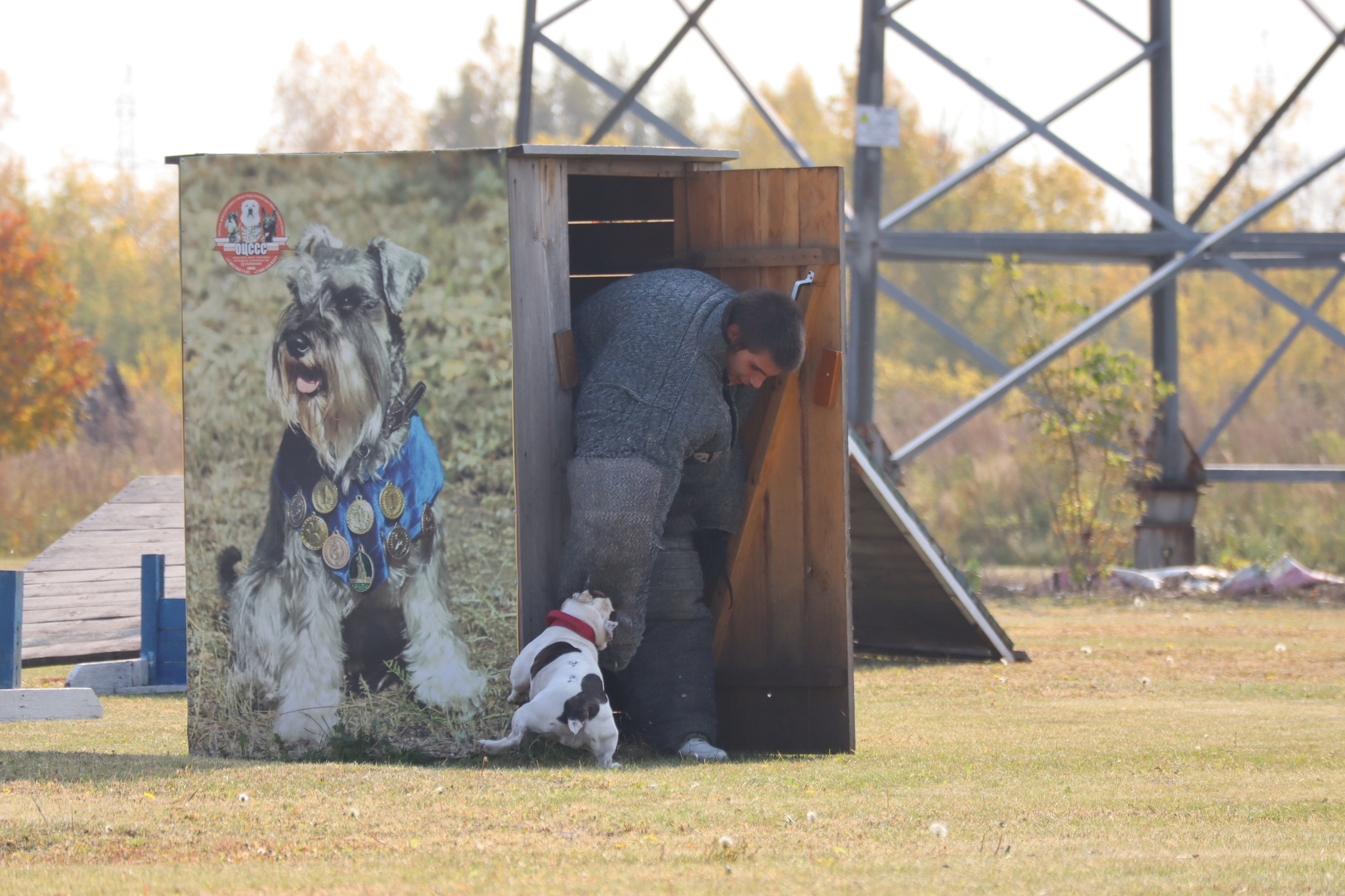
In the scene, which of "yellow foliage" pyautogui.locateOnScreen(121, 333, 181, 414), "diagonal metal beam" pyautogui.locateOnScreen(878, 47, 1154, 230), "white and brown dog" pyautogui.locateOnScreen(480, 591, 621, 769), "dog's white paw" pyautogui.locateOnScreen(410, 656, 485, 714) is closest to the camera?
"white and brown dog" pyautogui.locateOnScreen(480, 591, 621, 769)

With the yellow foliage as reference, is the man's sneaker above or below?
below

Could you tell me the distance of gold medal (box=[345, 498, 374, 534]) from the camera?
628 centimetres

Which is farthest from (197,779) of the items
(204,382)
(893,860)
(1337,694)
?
(1337,694)

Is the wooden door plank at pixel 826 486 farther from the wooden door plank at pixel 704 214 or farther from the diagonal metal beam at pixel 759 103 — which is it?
the diagonal metal beam at pixel 759 103

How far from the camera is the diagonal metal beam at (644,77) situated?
1448cm

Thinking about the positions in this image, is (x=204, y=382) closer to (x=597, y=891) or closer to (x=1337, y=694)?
(x=597, y=891)

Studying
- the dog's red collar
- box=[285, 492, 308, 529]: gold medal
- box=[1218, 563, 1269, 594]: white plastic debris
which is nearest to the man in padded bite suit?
the dog's red collar

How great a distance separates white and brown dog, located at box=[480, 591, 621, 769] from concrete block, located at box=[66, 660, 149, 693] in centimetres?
338

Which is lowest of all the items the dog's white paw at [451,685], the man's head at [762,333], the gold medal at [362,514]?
the dog's white paw at [451,685]

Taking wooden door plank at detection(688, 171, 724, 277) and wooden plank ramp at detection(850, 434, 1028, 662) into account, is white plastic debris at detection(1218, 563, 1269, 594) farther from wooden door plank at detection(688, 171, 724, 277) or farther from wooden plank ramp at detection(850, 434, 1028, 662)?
wooden door plank at detection(688, 171, 724, 277)

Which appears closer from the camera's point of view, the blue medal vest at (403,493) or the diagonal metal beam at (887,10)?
the blue medal vest at (403,493)

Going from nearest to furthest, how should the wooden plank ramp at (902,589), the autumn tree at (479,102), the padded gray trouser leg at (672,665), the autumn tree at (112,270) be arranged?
the padded gray trouser leg at (672,665), the wooden plank ramp at (902,589), the autumn tree at (112,270), the autumn tree at (479,102)

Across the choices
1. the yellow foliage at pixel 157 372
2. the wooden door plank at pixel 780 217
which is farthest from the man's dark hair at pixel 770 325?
the yellow foliage at pixel 157 372

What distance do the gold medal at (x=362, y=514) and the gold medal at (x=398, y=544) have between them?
84mm
